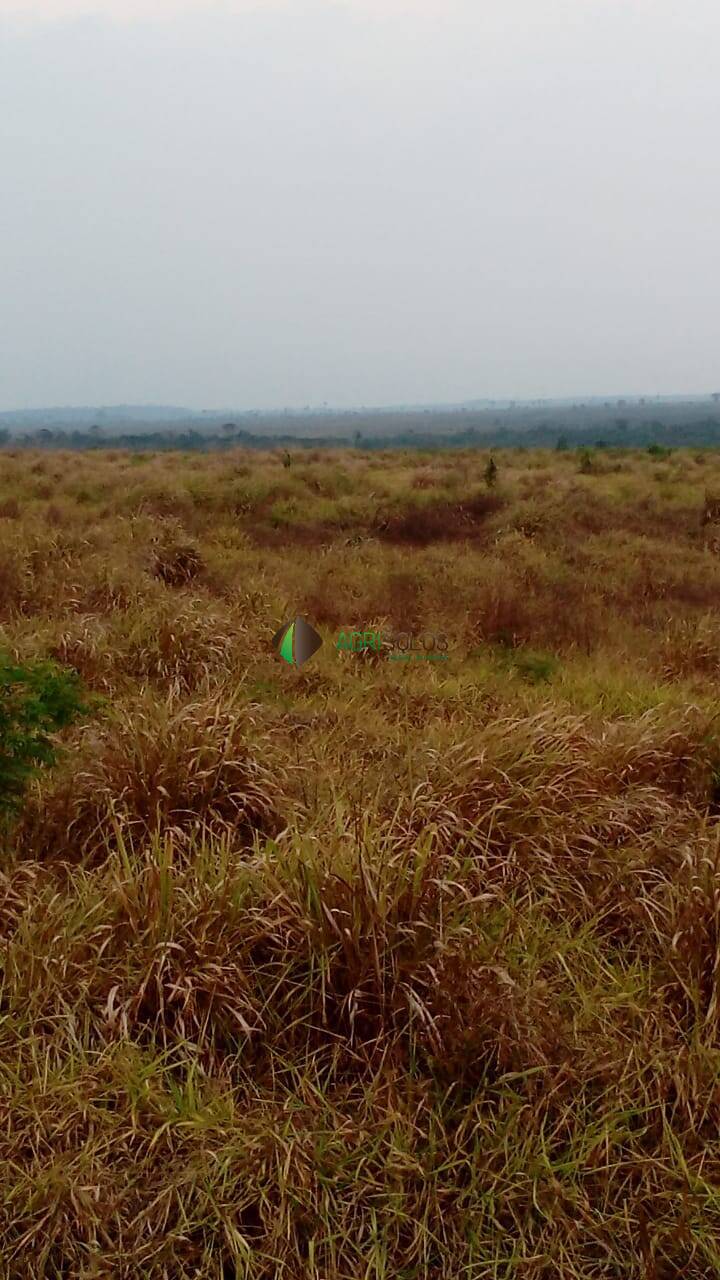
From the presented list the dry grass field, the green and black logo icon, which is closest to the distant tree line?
the green and black logo icon

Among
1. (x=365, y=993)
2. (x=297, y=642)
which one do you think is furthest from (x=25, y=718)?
(x=297, y=642)

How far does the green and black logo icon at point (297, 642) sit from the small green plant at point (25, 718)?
291 centimetres

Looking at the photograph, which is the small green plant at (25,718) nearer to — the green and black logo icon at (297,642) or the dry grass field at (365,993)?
the dry grass field at (365,993)

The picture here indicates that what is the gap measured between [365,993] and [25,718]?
6.59 ft

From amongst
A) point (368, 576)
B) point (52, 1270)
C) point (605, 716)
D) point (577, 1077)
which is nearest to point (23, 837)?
point (52, 1270)

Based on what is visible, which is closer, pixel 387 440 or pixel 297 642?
pixel 297 642

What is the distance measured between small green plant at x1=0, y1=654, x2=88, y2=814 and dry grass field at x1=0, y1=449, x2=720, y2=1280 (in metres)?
0.22

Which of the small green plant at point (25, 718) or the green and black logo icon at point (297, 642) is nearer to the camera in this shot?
the small green plant at point (25, 718)

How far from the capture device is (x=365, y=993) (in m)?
2.80

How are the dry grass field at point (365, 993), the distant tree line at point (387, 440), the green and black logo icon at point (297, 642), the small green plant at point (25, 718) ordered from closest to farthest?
the dry grass field at point (365, 993), the small green plant at point (25, 718), the green and black logo icon at point (297, 642), the distant tree line at point (387, 440)

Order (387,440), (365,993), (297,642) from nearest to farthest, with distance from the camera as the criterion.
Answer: (365,993) → (297,642) → (387,440)

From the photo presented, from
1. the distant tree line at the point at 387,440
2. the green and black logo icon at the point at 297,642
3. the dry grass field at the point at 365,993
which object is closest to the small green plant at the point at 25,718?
the dry grass field at the point at 365,993

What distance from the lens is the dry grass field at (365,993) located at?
87.2 inches

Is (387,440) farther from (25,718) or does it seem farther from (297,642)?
(25,718)
